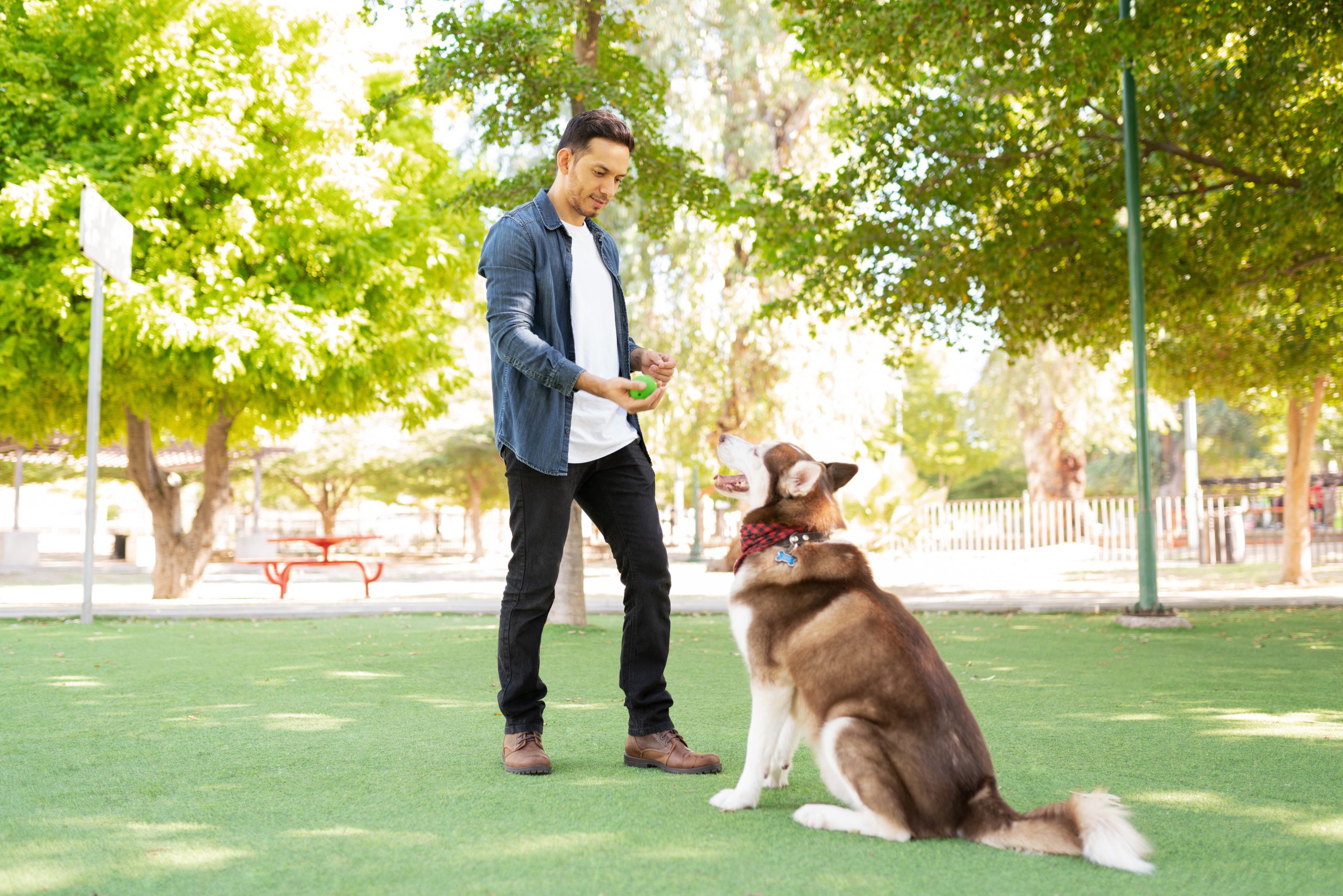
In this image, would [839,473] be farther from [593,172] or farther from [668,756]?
[593,172]

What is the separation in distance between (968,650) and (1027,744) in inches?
155

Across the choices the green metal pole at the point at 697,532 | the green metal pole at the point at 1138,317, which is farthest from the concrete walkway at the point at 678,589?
the green metal pole at the point at 1138,317

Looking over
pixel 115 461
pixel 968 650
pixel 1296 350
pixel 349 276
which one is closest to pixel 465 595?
pixel 349 276

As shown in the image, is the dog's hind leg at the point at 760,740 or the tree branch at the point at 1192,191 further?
the tree branch at the point at 1192,191

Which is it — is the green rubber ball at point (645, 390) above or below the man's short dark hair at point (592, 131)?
below

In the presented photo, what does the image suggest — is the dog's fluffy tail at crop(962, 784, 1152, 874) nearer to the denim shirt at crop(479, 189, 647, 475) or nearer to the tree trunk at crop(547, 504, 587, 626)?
the denim shirt at crop(479, 189, 647, 475)

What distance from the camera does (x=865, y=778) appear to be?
306cm

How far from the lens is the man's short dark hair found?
4012 millimetres

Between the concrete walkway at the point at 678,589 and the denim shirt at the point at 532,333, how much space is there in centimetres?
657

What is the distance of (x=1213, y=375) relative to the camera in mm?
14758

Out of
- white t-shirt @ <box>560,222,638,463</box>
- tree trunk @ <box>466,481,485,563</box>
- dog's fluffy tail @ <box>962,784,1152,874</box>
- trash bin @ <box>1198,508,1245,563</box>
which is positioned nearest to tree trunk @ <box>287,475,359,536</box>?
tree trunk @ <box>466,481,485,563</box>

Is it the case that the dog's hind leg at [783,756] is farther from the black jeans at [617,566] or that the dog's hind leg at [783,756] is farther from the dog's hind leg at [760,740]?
the black jeans at [617,566]

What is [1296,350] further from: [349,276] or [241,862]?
[241,862]

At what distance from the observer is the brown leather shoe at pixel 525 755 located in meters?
3.90
